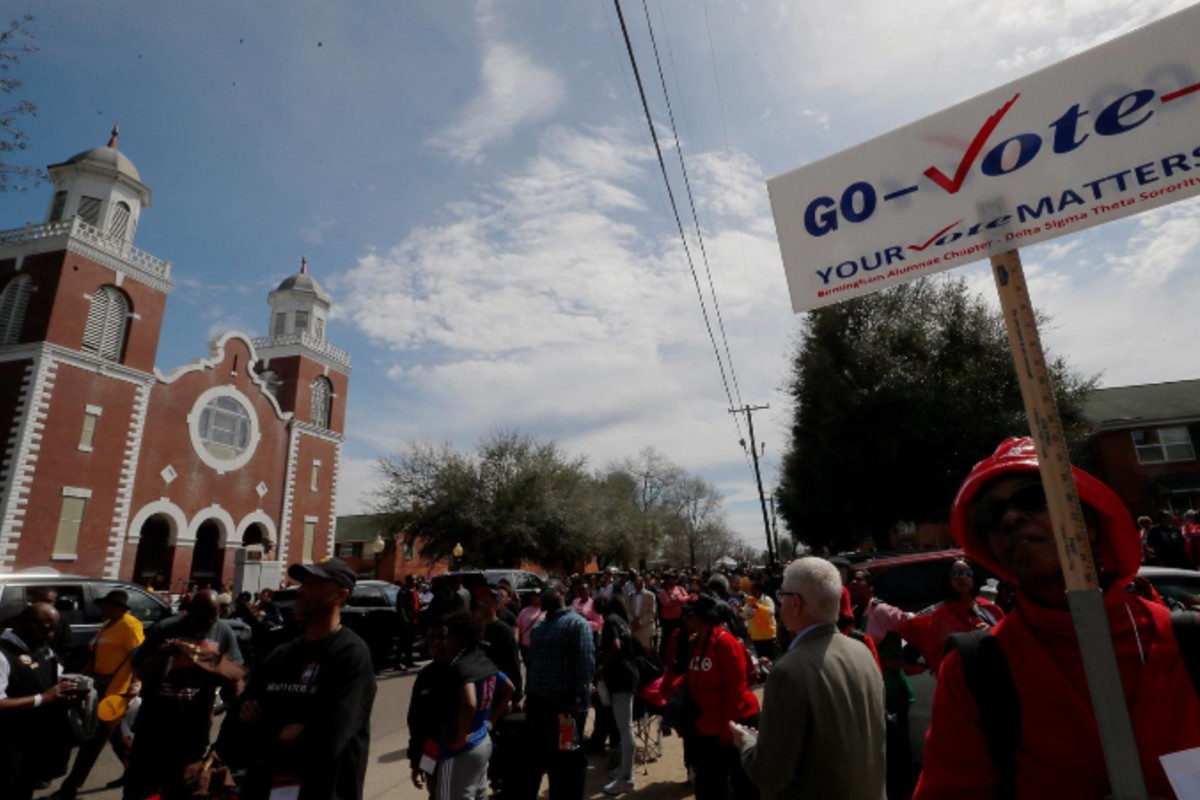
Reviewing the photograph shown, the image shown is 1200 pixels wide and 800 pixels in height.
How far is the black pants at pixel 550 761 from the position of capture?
509 centimetres

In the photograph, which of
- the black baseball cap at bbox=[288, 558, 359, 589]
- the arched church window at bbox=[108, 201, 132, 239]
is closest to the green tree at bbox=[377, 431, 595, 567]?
the arched church window at bbox=[108, 201, 132, 239]

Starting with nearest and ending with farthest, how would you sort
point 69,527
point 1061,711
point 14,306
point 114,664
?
point 1061,711 → point 114,664 → point 69,527 → point 14,306

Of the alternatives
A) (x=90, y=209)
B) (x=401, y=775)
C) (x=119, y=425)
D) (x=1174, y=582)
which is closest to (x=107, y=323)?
(x=119, y=425)

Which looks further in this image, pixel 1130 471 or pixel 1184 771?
pixel 1130 471

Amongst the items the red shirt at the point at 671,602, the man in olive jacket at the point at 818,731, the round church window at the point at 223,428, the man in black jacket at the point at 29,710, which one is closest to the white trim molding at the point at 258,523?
the round church window at the point at 223,428

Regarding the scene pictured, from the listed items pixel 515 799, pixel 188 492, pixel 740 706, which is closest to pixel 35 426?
pixel 188 492

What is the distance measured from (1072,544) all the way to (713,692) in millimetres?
3418

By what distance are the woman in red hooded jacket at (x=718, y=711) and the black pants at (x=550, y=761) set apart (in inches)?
49.9

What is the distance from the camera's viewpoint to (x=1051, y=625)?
4.41ft

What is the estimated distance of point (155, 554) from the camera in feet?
94.0

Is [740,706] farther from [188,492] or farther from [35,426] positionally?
[188,492]

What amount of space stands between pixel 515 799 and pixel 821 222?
16.9 ft

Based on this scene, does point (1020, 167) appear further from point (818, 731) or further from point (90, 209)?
point (90, 209)

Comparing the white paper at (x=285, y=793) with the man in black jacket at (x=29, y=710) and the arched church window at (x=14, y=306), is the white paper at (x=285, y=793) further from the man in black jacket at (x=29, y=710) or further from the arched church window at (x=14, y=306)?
the arched church window at (x=14, y=306)
